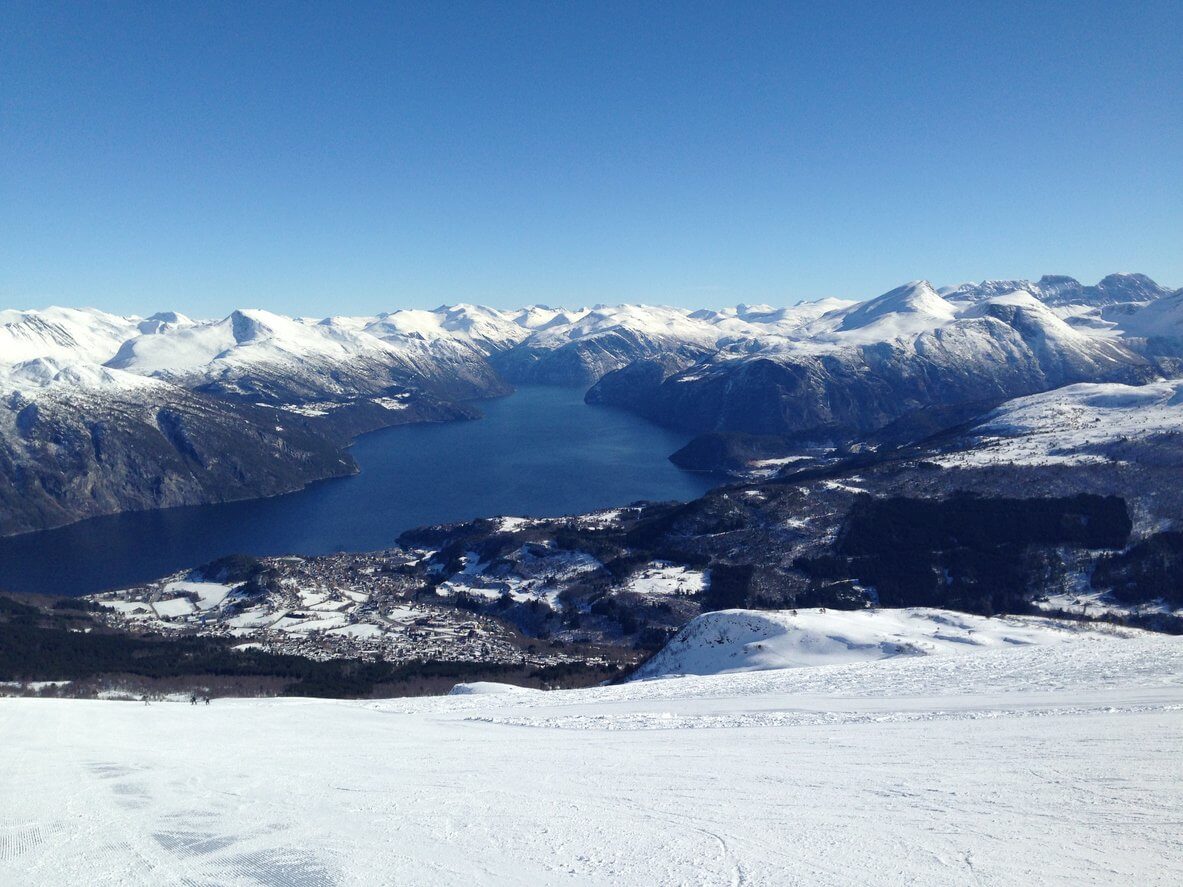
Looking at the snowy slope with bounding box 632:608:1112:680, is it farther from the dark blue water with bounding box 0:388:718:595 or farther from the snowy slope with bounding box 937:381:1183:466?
the dark blue water with bounding box 0:388:718:595

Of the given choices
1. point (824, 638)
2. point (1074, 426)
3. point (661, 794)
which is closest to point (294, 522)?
point (824, 638)

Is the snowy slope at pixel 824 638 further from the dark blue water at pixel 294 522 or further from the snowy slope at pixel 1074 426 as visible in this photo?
the dark blue water at pixel 294 522

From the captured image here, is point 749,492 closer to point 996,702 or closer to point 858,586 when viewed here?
point 858,586

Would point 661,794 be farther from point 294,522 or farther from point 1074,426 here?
point 294,522

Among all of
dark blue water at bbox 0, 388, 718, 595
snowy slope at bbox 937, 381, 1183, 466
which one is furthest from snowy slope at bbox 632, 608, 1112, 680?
dark blue water at bbox 0, 388, 718, 595

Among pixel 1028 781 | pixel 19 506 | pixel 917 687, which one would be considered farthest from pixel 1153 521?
pixel 19 506

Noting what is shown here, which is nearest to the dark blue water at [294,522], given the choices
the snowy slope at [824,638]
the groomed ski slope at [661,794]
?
the snowy slope at [824,638]
